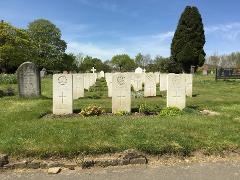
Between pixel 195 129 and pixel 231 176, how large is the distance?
272 centimetres

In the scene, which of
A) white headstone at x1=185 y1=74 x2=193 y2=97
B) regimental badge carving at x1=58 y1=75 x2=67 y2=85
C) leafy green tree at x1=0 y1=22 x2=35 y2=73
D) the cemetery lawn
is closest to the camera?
the cemetery lawn

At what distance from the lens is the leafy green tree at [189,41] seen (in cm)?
5409

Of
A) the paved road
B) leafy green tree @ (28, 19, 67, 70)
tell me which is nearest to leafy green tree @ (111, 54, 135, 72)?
leafy green tree @ (28, 19, 67, 70)

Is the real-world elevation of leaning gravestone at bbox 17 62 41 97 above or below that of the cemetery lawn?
above

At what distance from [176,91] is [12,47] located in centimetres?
5723

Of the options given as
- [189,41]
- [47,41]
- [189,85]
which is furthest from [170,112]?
[47,41]

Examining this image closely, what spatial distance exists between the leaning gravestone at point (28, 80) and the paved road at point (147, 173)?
1014cm

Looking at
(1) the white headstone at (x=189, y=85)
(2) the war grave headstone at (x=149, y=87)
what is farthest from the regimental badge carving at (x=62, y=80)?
(1) the white headstone at (x=189, y=85)

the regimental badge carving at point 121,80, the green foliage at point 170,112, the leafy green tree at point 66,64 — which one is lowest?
the green foliage at point 170,112

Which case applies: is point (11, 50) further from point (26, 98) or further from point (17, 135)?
point (17, 135)

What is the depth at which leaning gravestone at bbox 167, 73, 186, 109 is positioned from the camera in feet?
45.2

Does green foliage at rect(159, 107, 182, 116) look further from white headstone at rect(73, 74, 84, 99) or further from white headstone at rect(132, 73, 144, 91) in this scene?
white headstone at rect(132, 73, 144, 91)

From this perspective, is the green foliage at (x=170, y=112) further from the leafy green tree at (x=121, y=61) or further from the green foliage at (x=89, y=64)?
the leafy green tree at (x=121, y=61)

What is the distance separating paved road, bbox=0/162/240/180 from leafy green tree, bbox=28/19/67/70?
80464 millimetres
